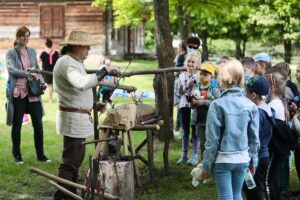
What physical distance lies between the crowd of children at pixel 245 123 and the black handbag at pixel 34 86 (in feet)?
7.01

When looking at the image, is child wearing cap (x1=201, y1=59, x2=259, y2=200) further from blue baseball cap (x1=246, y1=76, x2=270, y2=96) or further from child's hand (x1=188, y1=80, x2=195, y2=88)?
child's hand (x1=188, y1=80, x2=195, y2=88)

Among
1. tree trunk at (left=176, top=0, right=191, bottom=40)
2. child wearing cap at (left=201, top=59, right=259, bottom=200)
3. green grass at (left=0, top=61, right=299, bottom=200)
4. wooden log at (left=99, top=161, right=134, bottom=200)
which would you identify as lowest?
green grass at (left=0, top=61, right=299, bottom=200)

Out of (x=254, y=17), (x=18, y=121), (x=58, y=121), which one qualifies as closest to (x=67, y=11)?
(x=254, y=17)

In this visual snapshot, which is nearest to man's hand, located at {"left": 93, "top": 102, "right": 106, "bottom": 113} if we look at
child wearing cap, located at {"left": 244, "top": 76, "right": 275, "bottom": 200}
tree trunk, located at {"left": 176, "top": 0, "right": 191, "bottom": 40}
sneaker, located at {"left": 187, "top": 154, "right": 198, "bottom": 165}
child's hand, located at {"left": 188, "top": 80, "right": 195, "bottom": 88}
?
child's hand, located at {"left": 188, "top": 80, "right": 195, "bottom": 88}

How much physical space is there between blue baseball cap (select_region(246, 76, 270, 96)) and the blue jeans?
0.78 m

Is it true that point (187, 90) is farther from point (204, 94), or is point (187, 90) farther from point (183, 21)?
point (183, 21)

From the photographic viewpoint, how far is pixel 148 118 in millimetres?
6977

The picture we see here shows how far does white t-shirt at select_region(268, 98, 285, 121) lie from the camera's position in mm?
5711

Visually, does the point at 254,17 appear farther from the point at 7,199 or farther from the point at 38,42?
the point at 7,199

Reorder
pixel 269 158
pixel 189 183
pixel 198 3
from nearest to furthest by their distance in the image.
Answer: pixel 269 158 → pixel 189 183 → pixel 198 3

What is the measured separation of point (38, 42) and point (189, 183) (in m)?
25.0

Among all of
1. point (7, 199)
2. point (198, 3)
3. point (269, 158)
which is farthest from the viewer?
point (198, 3)

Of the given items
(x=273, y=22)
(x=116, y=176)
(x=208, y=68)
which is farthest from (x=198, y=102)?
(x=273, y=22)

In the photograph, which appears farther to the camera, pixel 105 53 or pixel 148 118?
pixel 105 53
